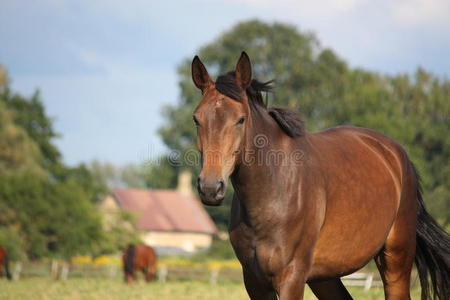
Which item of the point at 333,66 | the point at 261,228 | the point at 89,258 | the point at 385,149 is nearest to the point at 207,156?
the point at 261,228

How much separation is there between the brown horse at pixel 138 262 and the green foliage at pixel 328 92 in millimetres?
22567

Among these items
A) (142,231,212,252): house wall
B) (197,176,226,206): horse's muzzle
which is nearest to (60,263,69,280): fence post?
(197,176,226,206): horse's muzzle

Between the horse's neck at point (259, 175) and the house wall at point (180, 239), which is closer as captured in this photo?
the horse's neck at point (259, 175)

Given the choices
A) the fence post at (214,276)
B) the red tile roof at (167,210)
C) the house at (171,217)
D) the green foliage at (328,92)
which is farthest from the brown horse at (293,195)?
the red tile roof at (167,210)

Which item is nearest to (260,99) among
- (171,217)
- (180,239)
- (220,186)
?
(220,186)

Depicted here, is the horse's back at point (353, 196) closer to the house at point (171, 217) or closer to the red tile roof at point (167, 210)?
the house at point (171, 217)

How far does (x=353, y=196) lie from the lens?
19.1ft

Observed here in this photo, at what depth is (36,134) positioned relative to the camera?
5347cm

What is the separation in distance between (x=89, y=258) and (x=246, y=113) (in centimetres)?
3385

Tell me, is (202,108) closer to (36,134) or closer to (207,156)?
(207,156)

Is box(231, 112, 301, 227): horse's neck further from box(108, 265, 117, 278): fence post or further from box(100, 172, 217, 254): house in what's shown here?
box(100, 172, 217, 254): house

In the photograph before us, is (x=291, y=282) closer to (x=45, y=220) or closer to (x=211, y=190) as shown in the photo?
(x=211, y=190)

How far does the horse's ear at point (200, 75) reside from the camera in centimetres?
504

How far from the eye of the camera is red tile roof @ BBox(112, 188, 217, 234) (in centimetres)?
6000
